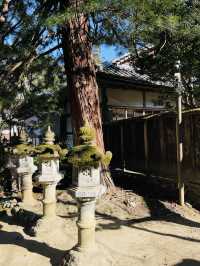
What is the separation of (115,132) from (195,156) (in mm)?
4164

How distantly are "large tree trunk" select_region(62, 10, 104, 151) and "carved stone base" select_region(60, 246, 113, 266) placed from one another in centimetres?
390

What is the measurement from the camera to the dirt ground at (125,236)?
5.59m

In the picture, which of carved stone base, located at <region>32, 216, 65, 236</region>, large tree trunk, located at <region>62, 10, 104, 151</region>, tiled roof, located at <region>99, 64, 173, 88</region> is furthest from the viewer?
tiled roof, located at <region>99, 64, 173, 88</region>

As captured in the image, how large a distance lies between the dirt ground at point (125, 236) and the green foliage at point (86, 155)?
1344 mm

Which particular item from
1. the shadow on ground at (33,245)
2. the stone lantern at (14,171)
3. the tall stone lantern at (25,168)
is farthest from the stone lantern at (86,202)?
the stone lantern at (14,171)

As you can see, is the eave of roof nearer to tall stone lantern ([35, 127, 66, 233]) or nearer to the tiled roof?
the tiled roof

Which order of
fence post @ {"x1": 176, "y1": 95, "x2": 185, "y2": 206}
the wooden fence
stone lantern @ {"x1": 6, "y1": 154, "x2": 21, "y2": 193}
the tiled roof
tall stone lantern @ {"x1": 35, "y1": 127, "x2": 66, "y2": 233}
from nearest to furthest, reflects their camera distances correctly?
tall stone lantern @ {"x1": 35, "y1": 127, "x2": 66, "y2": 233} → the wooden fence → fence post @ {"x1": 176, "y1": 95, "x2": 185, "y2": 206} → stone lantern @ {"x1": 6, "y1": 154, "x2": 21, "y2": 193} → the tiled roof

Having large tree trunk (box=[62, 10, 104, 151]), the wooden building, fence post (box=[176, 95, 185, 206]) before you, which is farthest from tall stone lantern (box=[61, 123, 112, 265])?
the wooden building

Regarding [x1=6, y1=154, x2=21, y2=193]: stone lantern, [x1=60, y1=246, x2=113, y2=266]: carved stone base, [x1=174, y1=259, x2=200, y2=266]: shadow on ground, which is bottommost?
[x1=174, y1=259, x2=200, y2=266]: shadow on ground

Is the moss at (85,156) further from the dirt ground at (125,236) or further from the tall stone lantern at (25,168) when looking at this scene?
the tall stone lantern at (25,168)

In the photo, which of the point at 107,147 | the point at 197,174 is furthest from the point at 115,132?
the point at 197,174

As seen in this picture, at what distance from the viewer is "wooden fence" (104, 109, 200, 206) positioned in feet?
25.6

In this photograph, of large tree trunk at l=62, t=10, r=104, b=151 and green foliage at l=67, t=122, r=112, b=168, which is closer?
green foliage at l=67, t=122, r=112, b=168

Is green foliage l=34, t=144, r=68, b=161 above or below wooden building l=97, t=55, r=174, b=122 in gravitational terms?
below
